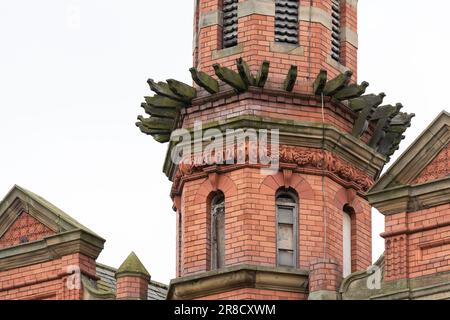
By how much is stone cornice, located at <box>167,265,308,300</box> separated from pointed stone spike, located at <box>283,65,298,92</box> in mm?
4701

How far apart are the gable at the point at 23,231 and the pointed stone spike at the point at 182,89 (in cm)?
445

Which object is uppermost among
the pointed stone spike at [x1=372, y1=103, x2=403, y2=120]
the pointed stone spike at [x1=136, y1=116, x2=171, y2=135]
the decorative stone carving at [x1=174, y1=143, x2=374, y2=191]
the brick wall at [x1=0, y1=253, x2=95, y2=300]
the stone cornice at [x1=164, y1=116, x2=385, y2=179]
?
the pointed stone spike at [x1=372, y1=103, x2=403, y2=120]

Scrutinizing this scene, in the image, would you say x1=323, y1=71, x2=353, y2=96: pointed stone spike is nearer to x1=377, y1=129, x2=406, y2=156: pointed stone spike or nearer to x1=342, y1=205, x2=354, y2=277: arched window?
x1=377, y1=129, x2=406, y2=156: pointed stone spike

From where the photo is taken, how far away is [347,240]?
239 feet

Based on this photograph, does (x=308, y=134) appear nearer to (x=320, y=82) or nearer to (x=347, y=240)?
(x=320, y=82)

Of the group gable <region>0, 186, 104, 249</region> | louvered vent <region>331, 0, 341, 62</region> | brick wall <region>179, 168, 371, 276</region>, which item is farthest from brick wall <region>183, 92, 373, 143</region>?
gable <region>0, 186, 104, 249</region>

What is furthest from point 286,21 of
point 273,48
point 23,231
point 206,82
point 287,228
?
point 23,231

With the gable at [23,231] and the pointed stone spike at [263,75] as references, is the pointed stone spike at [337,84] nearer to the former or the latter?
the pointed stone spike at [263,75]

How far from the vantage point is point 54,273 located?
237ft

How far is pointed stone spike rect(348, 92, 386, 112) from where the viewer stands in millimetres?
73625

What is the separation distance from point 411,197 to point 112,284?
9909mm

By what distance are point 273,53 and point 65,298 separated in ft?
25.5
